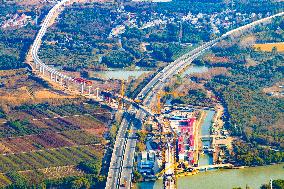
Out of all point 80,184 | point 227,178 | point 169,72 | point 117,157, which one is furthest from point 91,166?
point 169,72

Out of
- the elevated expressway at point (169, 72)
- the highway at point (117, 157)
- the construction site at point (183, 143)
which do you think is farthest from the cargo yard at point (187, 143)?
the highway at point (117, 157)

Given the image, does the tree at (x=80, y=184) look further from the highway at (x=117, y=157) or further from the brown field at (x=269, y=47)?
the brown field at (x=269, y=47)

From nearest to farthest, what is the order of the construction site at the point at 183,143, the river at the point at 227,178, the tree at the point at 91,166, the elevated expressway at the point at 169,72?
the river at the point at 227,178, the construction site at the point at 183,143, the tree at the point at 91,166, the elevated expressway at the point at 169,72

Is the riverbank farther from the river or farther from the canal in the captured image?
the canal

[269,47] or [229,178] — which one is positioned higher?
[269,47]

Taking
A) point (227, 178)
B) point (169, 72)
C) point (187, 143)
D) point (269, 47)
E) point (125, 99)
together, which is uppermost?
point (269, 47)

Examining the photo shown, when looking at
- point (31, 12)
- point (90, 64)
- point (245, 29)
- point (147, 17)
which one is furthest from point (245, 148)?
point (31, 12)

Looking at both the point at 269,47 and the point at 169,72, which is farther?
the point at 269,47

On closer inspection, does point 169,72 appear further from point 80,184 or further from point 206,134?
point 80,184

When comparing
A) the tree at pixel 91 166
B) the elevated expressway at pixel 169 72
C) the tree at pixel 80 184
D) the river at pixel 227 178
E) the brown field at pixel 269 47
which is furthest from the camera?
the brown field at pixel 269 47
